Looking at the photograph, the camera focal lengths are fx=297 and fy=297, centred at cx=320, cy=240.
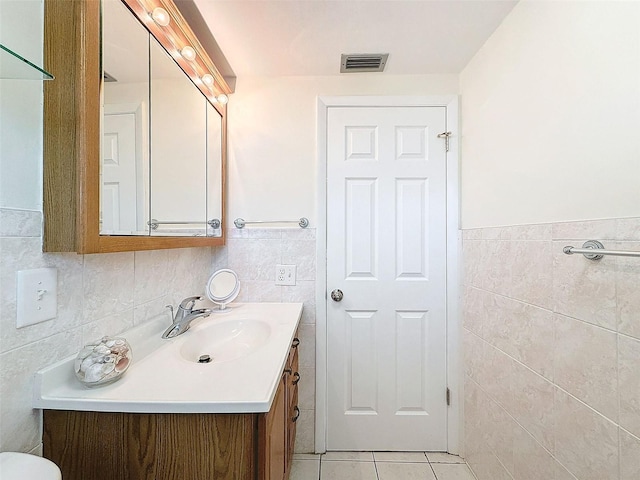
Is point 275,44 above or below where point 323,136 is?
above

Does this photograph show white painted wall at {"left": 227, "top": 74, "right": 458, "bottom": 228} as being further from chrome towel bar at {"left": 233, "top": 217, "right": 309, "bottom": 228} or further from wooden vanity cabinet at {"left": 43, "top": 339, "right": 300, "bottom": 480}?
wooden vanity cabinet at {"left": 43, "top": 339, "right": 300, "bottom": 480}

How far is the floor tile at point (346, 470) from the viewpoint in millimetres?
1649

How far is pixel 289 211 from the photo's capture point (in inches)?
73.7

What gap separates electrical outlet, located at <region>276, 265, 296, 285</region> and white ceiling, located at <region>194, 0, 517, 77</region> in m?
1.20

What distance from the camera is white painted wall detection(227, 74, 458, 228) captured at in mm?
1863

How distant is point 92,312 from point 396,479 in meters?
1.73

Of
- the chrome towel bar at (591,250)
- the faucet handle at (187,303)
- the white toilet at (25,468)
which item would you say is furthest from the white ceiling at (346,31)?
the white toilet at (25,468)

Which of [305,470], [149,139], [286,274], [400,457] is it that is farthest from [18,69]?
[400,457]

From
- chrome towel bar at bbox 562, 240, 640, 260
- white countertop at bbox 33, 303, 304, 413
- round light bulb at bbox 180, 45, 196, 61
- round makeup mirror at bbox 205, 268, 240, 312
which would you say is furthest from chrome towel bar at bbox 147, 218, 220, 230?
chrome towel bar at bbox 562, 240, 640, 260

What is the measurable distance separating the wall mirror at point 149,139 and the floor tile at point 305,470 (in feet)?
4.72

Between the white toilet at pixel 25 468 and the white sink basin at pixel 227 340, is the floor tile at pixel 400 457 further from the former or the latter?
the white toilet at pixel 25 468

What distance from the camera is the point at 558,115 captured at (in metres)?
1.08

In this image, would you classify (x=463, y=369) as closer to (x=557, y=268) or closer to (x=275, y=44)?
(x=557, y=268)

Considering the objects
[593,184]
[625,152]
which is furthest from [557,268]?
[625,152]
